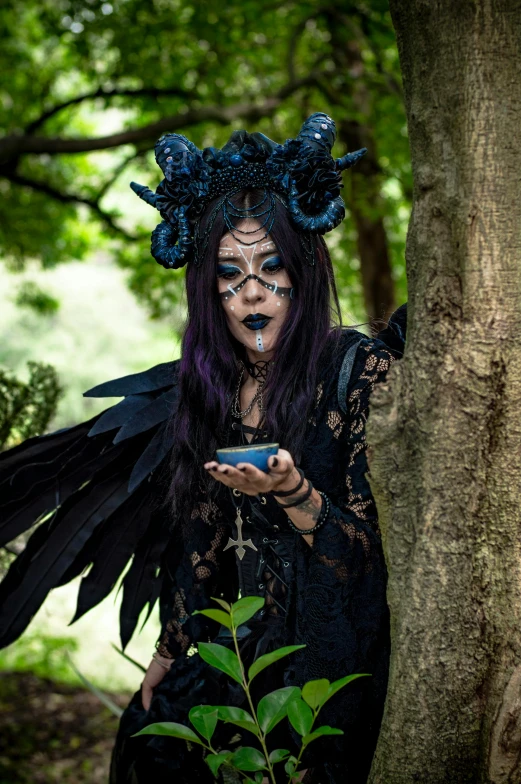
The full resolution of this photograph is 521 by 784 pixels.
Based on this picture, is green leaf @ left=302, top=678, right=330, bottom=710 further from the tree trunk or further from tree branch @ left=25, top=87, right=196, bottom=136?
tree branch @ left=25, top=87, right=196, bottom=136

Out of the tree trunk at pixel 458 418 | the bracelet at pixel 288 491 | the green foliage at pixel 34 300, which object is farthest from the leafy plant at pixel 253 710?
the green foliage at pixel 34 300

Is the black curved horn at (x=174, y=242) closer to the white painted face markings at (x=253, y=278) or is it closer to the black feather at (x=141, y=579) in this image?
the white painted face markings at (x=253, y=278)

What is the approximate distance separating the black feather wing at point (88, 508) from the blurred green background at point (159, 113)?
2288 mm

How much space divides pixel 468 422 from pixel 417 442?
104 mm

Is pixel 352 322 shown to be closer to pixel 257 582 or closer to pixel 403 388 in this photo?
pixel 257 582

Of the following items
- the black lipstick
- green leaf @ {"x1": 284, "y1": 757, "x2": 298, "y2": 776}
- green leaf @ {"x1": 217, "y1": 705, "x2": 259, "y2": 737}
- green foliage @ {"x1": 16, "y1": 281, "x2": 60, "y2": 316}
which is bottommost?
green leaf @ {"x1": 284, "y1": 757, "x2": 298, "y2": 776}

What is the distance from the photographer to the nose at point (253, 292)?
229 cm

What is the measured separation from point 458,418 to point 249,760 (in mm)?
751

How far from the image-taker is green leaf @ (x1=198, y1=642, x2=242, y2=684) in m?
1.56

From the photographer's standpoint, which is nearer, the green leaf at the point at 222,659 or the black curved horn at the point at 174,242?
the green leaf at the point at 222,659

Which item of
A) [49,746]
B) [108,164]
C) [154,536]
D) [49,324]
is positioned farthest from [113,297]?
[154,536]

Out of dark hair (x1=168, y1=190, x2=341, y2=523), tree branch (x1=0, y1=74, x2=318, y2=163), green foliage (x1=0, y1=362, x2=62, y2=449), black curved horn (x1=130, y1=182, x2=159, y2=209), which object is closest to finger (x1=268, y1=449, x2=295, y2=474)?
dark hair (x1=168, y1=190, x2=341, y2=523)

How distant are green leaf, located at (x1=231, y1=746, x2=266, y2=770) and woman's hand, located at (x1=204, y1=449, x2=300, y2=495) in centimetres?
50

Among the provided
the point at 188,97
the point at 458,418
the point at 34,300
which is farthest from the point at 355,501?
the point at 34,300
